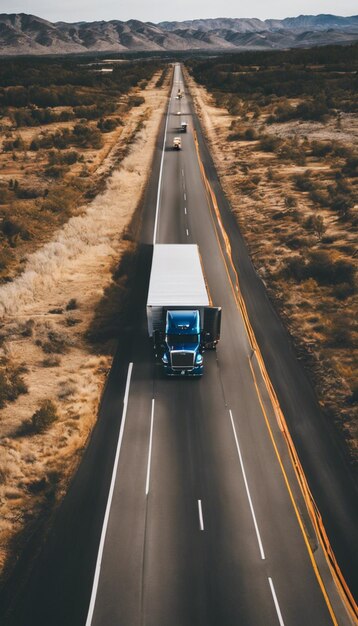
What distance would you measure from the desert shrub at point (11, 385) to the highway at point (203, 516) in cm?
568

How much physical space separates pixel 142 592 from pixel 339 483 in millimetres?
9170

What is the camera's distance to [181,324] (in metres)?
22.1

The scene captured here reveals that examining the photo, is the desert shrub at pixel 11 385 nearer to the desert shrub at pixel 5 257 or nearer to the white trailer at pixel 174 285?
the white trailer at pixel 174 285

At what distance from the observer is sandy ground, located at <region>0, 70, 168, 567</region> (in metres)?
17.4

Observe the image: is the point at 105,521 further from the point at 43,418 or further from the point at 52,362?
the point at 52,362

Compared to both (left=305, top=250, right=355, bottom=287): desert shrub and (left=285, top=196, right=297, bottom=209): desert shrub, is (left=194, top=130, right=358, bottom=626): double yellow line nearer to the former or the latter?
(left=305, top=250, right=355, bottom=287): desert shrub

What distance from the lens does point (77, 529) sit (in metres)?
15.7

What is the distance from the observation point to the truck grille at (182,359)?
2197 centimetres

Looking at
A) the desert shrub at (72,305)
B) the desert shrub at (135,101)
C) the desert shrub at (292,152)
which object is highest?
the desert shrub at (135,101)

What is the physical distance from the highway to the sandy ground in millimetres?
2481

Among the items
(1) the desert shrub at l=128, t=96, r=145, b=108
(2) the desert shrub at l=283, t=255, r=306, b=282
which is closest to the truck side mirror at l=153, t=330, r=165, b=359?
(2) the desert shrub at l=283, t=255, r=306, b=282

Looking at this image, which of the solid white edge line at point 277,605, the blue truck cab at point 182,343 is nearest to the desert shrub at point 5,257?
the blue truck cab at point 182,343

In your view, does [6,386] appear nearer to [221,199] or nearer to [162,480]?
[162,480]

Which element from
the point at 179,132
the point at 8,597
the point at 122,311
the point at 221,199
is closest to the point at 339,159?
the point at 221,199
